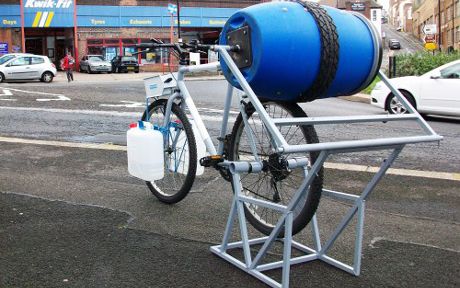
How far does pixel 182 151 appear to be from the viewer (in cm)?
477

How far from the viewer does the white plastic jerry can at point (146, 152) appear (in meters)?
4.56

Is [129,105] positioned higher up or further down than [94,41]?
further down

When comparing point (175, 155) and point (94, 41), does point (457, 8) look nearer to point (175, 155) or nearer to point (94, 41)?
point (94, 41)

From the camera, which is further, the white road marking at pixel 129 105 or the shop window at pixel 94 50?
the shop window at pixel 94 50

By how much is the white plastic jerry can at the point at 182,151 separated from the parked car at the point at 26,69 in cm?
2617

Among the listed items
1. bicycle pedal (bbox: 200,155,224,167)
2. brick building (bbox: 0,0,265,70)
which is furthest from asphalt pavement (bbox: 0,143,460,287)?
brick building (bbox: 0,0,265,70)

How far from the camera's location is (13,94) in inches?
684

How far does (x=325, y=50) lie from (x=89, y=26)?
149ft

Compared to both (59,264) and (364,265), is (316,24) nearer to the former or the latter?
(364,265)

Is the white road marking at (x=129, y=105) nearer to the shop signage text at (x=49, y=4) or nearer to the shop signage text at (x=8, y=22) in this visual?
the shop signage text at (x=49, y=4)

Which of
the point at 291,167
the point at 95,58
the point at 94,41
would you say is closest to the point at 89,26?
the point at 94,41

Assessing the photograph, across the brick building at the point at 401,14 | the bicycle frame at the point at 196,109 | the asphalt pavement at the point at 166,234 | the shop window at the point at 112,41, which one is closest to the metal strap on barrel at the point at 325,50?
the bicycle frame at the point at 196,109

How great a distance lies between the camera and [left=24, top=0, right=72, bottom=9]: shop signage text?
4350cm

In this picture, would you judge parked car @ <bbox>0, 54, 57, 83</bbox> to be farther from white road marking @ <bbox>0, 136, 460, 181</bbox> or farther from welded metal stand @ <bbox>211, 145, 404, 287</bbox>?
welded metal stand @ <bbox>211, 145, 404, 287</bbox>
